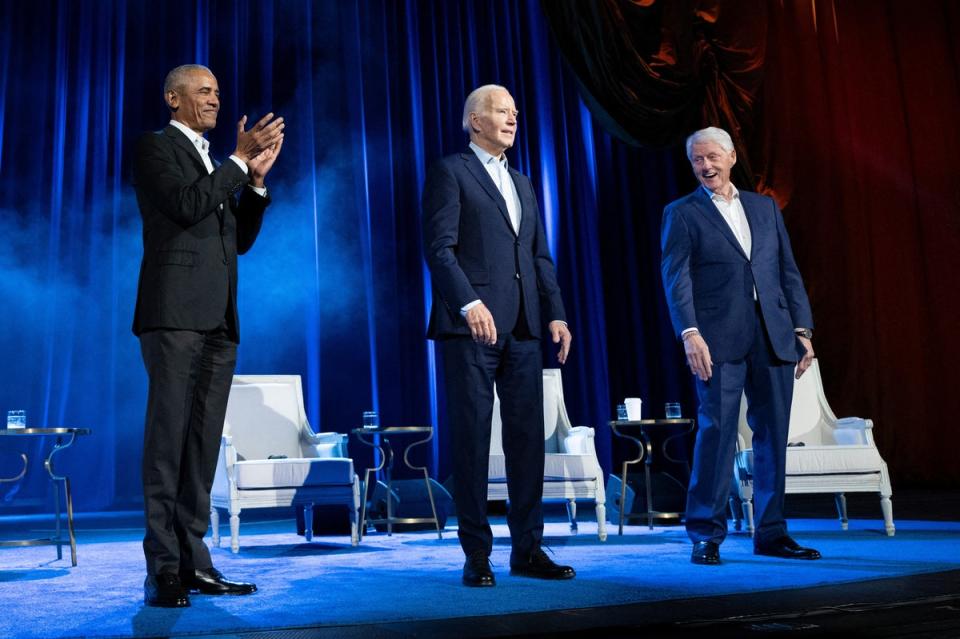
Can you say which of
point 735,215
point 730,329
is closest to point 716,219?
point 735,215

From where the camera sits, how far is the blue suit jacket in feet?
9.89

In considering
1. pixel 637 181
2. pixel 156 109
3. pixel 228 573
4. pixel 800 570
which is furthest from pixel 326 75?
pixel 800 570

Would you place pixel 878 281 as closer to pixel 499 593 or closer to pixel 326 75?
pixel 326 75

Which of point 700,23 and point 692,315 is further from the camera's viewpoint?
point 700,23

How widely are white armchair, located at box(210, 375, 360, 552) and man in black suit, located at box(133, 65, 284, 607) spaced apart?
1.47 metres

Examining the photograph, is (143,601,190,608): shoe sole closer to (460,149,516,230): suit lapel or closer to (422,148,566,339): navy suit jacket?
(422,148,566,339): navy suit jacket

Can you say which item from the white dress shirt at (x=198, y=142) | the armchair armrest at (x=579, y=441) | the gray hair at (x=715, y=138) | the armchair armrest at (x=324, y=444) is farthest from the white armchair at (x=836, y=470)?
the white dress shirt at (x=198, y=142)

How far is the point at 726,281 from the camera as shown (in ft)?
10.0

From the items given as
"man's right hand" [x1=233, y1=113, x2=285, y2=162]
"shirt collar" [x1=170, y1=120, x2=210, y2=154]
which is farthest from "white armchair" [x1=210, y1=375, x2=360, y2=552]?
"man's right hand" [x1=233, y1=113, x2=285, y2=162]

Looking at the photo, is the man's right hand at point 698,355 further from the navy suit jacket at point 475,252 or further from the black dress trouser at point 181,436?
the black dress trouser at point 181,436

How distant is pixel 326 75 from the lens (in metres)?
7.11

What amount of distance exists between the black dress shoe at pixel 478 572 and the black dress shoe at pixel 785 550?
103 centimetres

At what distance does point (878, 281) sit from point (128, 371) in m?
5.26

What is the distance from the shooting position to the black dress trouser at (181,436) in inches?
90.1
